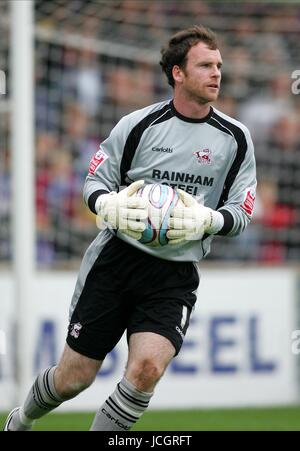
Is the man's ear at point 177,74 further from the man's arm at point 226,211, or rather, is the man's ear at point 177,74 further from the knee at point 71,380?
the knee at point 71,380

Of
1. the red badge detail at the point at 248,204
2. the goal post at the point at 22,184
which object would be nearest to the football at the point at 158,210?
the red badge detail at the point at 248,204

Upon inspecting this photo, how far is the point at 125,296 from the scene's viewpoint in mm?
6441

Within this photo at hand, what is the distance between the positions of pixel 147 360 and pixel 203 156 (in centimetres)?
115

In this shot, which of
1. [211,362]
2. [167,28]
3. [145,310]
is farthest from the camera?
[167,28]

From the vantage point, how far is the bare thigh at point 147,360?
6.07m

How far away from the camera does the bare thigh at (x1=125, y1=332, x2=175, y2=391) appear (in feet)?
19.9

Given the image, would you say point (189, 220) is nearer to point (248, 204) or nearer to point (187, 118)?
point (248, 204)

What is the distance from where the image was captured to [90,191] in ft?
21.0

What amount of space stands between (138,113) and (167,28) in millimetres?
5822

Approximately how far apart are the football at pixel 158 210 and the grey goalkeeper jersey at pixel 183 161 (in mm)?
177

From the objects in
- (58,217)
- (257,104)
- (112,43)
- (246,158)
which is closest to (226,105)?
(257,104)

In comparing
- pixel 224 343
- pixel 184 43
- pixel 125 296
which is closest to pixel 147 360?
pixel 125 296

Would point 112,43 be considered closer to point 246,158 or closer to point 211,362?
point 211,362

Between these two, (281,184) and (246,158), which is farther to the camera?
(281,184)
